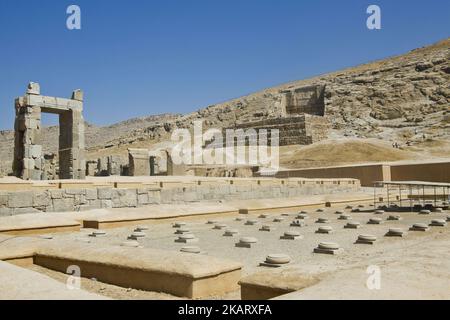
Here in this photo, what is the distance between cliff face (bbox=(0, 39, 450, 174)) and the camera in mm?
45656

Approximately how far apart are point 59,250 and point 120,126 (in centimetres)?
9791

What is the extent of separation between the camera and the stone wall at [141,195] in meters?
8.95

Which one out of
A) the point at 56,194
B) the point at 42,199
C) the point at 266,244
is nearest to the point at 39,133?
the point at 56,194

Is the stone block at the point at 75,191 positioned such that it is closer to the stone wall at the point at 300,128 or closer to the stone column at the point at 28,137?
the stone column at the point at 28,137

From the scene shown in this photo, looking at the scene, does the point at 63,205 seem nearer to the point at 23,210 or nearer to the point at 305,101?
the point at 23,210

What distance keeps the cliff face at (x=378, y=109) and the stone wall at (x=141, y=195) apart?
27985mm

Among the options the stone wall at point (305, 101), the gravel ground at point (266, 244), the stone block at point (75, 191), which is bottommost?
the gravel ground at point (266, 244)

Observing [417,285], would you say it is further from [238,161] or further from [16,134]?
[238,161]

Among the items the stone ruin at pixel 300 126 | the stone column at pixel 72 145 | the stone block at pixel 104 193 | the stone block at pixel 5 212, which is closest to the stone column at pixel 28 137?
the stone column at pixel 72 145

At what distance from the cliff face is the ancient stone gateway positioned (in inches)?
1069

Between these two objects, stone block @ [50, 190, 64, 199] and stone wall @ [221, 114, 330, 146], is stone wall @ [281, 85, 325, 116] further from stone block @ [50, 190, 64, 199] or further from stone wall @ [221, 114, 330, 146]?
stone block @ [50, 190, 64, 199]

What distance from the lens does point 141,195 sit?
1126 centimetres

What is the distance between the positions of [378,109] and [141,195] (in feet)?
159

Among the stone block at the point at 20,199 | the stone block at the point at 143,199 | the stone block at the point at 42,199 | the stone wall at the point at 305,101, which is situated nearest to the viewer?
the stone block at the point at 20,199
